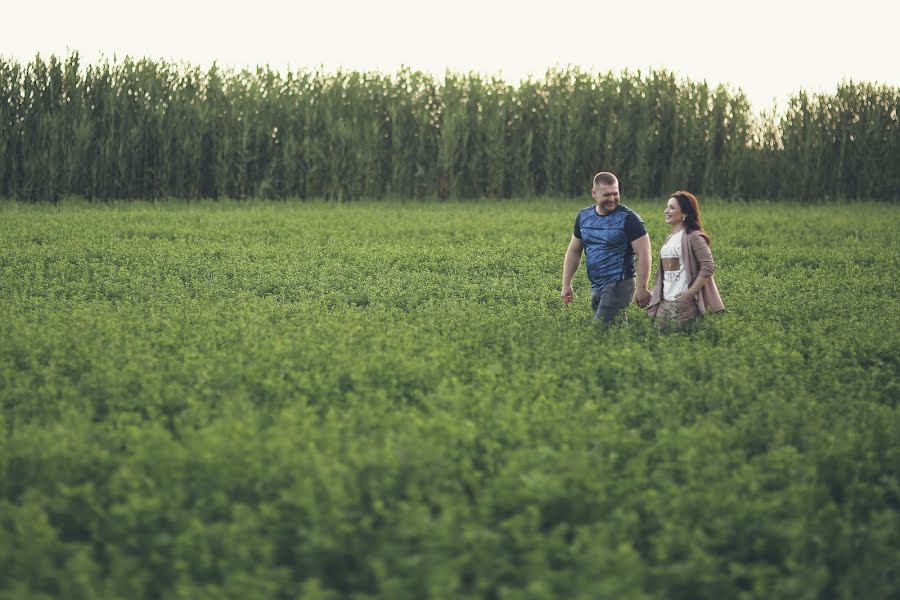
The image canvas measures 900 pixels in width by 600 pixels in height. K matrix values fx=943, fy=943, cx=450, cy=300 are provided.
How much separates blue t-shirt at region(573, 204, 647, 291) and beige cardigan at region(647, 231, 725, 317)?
426mm

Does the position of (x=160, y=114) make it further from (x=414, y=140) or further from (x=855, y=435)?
(x=855, y=435)

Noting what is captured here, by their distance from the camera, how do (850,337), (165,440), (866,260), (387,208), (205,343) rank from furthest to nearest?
(387,208) < (866,260) < (850,337) < (205,343) < (165,440)

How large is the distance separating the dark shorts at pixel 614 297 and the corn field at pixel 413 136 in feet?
59.6

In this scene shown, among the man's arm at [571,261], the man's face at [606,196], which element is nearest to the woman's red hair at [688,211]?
the man's face at [606,196]

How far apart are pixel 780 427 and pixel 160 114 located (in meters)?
23.5

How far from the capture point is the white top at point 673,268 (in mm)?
9758

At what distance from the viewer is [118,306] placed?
1125 centimetres

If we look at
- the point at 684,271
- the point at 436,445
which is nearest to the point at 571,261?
the point at 684,271

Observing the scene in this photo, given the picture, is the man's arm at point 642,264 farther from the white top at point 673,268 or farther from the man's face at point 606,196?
the man's face at point 606,196

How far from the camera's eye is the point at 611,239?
31.7ft

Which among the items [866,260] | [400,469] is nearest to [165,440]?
[400,469]

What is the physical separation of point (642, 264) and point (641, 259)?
0.17 ft

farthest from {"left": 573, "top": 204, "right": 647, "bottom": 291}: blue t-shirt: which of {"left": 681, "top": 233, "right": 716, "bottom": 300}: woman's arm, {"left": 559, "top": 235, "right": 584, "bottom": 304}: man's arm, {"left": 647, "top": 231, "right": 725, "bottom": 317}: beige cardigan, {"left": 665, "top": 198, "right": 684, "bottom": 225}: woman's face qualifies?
{"left": 681, "top": 233, "right": 716, "bottom": 300}: woman's arm

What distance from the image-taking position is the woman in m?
9.67
